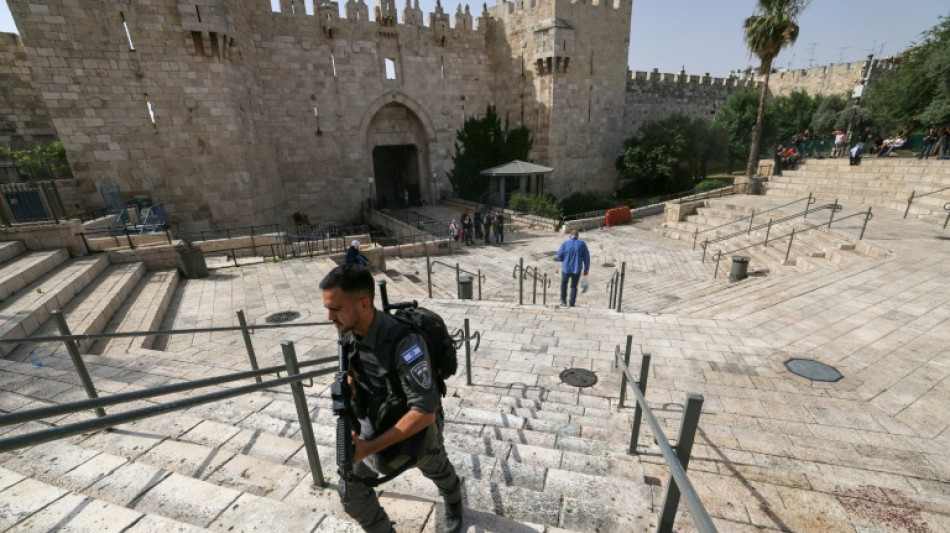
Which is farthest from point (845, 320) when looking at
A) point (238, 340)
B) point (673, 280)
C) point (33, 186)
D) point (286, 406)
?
point (33, 186)

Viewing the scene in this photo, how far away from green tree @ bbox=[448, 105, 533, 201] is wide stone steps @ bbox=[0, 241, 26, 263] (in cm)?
1866

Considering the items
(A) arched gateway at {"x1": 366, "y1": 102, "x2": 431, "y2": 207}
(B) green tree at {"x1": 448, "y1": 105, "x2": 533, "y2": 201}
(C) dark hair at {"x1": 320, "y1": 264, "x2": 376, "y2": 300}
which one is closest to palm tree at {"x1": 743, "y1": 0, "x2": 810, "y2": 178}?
(B) green tree at {"x1": 448, "y1": 105, "x2": 533, "y2": 201}

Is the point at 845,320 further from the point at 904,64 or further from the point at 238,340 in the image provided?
the point at 904,64

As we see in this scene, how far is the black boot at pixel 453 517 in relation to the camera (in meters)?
2.19

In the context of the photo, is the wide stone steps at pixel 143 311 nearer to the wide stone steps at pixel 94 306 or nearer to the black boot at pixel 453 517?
the wide stone steps at pixel 94 306

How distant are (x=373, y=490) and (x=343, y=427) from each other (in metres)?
0.51

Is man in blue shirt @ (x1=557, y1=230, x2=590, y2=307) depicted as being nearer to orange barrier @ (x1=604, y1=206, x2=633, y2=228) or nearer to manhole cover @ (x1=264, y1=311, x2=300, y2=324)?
manhole cover @ (x1=264, y1=311, x2=300, y2=324)

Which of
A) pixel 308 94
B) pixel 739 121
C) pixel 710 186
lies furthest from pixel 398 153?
pixel 739 121

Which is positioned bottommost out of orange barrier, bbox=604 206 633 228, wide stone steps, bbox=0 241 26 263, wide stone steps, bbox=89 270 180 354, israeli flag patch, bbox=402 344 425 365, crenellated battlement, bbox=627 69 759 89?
orange barrier, bbox=604 206 633 228

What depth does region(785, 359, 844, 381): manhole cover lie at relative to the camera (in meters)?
4.82

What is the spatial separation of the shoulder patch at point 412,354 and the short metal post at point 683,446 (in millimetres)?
1285

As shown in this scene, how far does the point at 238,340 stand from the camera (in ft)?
21.8

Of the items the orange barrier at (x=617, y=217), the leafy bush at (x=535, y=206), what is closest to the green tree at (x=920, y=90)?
the orange barrier at (x=617, y=217)

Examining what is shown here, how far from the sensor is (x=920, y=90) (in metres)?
19.4
